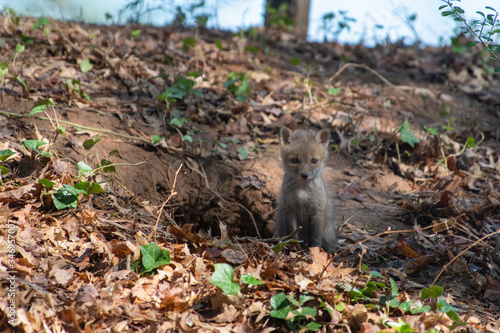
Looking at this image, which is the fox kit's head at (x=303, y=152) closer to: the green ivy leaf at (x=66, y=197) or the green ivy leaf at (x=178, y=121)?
the green ivy leaf at (x=178, y=121)

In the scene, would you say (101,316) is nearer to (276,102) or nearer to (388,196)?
(388,196)

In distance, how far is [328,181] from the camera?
19.9ft

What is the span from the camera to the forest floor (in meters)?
2.91

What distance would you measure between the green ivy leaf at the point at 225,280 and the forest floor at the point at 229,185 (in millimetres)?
17

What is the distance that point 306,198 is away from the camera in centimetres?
466

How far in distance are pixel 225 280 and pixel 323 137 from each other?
2710 millimetres

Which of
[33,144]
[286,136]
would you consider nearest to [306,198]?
[286,136]

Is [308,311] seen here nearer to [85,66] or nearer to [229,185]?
[229,185]

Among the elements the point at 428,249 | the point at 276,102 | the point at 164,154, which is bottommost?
the point at 428,249

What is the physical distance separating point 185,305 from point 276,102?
4.82 m

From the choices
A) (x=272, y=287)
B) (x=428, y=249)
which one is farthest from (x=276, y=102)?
(x=272, y=287)

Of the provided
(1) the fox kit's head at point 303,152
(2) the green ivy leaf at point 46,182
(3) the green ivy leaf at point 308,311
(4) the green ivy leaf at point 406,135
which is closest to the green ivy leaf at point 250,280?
(3) the green ivy leaf at point 308,311

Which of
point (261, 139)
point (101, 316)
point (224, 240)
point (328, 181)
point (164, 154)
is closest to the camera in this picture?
point (101, 316)

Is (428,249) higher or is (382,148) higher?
(382,148)
